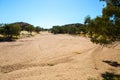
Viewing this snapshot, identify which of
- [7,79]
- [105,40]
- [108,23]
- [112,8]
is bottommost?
[7,79]

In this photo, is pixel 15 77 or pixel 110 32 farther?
pixel 15 77

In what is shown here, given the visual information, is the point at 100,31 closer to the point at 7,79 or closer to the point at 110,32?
the point at 110,32

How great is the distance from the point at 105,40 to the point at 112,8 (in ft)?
18.9

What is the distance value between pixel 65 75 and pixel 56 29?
6930 inches

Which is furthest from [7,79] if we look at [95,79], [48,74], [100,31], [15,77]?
[100,31]

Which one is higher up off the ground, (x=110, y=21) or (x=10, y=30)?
A: (x=110, y=21)

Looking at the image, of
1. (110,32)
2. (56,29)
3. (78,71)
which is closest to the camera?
(110,32)

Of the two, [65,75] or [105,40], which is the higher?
[105,40]

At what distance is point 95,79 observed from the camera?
19.3 metres

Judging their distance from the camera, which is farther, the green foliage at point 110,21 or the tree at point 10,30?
the tree at point 10,30

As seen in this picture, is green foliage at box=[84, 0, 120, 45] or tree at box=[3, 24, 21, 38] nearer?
green foliage at box=[84, 0, 120, 45]

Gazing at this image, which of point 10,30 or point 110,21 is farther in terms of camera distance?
point 10,30

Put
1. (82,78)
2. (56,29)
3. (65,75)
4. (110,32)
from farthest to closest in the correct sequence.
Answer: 1. (56,29)
2. (65,75)
3. (82,78)
4. (110,32)

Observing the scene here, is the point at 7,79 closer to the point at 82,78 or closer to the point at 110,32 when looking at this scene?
the point at 82,78
